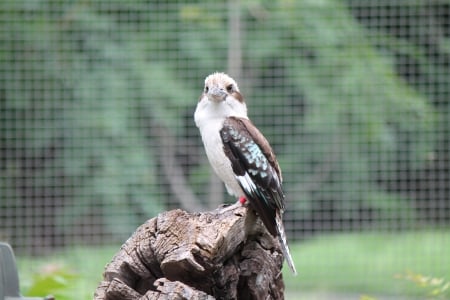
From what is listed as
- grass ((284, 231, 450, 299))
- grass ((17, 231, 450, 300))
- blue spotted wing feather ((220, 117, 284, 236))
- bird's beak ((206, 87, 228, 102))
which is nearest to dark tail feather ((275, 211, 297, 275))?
blue spotted wing feather ((220, 117, 284, 236))

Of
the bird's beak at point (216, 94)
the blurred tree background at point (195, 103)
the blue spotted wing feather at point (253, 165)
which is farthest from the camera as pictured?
the blurred tree background at point (195, 103)

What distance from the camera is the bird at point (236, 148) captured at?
11.6ft

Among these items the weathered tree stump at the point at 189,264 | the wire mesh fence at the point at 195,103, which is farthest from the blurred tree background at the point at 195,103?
the weathered tree stump at the point at 189,264

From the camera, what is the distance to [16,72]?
7062 mm

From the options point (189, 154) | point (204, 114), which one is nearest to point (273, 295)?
point (204, 114)

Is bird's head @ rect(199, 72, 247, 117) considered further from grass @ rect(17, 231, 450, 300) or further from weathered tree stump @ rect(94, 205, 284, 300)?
grass @ rect(17, 231, 450, 300)

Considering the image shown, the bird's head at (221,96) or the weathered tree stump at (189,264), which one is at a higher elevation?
the bird's head at (221,96)

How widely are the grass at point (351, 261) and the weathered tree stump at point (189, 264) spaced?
3458mm

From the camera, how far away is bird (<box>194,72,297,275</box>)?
3.54 m

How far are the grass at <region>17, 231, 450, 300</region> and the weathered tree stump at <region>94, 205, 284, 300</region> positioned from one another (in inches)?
136

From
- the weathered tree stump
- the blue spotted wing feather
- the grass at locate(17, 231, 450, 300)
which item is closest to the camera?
the weathered tree stump

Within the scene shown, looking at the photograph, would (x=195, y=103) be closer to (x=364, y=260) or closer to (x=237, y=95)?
(x=364, y=260)

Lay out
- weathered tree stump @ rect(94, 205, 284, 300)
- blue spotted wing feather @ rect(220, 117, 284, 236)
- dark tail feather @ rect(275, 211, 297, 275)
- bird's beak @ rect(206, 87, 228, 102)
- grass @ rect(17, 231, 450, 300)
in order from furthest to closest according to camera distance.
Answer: grass @ rect(17, 231, 450, 300), bird's beak @ rect(206, 87, 228, 102), blue spotted wing feather @ rect(220, 117, 284, 236), dark tail feather @ rect(275, 211, 297, 275), weathered tree stump @ rect(94, 205, 284, 300)

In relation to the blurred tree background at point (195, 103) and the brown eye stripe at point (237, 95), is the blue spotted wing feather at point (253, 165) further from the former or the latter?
the blurred tree background at point (195, 103)
